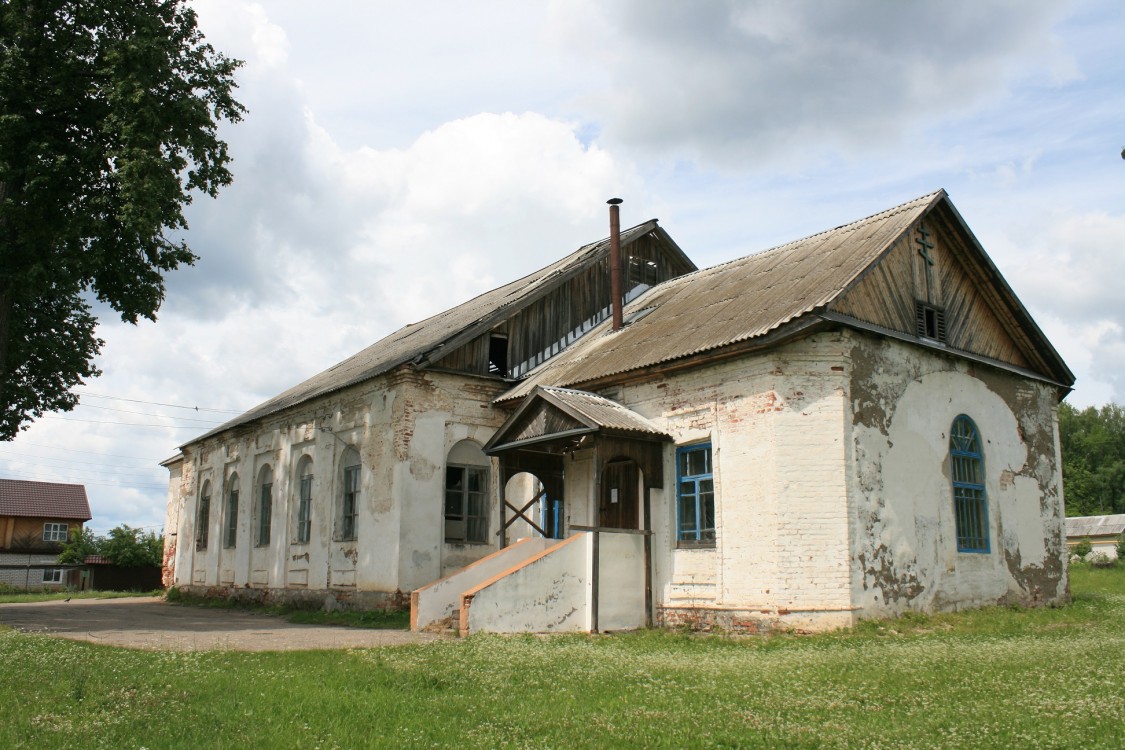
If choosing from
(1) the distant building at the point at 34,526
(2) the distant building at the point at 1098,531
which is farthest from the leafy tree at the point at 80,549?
(2) the distant building at the point at 1098,531

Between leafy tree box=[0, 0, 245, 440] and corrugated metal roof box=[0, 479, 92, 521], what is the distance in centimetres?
3934

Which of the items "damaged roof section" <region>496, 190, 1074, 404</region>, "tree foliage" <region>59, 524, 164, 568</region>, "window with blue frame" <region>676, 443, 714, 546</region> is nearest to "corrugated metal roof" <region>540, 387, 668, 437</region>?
"window with blue frame" <region>676, 443, 714, 546</region>

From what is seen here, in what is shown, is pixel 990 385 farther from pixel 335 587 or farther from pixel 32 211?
→ pixel 32 211

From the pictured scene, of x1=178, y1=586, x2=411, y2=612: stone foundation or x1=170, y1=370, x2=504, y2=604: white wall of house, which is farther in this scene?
x1=170, y1=370, x2=504, y2=604: white wall of house

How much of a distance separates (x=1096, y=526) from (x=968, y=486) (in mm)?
44306

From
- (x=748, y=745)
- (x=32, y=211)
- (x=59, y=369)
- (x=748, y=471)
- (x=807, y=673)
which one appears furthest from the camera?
(x=59, y=369)

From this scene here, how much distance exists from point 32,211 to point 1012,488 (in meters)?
17.7

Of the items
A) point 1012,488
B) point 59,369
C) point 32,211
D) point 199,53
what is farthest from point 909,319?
point 59,369

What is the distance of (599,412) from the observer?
14.6m

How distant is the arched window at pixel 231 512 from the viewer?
25406 mm

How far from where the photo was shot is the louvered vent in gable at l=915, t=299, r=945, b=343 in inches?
599

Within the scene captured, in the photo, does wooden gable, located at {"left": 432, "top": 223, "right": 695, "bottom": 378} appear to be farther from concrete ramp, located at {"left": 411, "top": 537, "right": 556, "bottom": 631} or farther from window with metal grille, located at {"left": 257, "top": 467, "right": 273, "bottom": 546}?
window with metal grille, located at {"left": 257, "top": 467, "right": 273, "bottom": 546}

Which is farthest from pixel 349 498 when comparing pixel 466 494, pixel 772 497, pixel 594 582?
pixel 772 497

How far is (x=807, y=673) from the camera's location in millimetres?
8930
